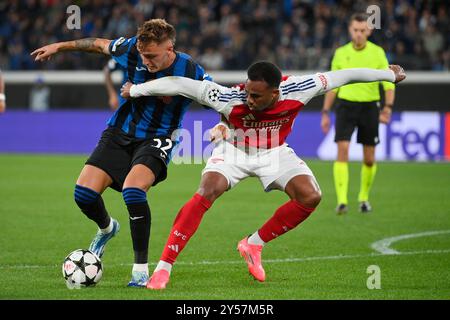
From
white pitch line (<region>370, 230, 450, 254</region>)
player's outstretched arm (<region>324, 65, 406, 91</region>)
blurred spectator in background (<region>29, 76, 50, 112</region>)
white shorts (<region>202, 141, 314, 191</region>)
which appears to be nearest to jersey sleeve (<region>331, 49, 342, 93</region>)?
white pitch line (<region>370, 230, 450, 254</region>)

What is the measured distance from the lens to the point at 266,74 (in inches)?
264


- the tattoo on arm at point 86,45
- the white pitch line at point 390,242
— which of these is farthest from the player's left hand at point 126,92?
the white pitch line at point 390,242

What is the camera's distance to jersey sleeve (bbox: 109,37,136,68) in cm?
740

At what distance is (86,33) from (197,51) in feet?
10.00

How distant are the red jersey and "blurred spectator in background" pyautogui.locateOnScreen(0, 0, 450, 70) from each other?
14.0m

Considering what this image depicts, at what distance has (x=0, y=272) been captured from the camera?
730 cm

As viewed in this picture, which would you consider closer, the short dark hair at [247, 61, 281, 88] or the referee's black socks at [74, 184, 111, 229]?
the short dark hair at [247, 61, 281, 88]

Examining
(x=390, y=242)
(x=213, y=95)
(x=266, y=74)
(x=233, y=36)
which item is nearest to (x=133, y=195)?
(x=213, y=95)

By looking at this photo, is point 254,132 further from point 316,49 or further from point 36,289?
point 316,49

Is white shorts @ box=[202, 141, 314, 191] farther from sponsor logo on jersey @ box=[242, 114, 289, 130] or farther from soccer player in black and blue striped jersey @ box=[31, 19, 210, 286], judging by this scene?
soccer player in black and blue striped jersey @ box=[31, 19, 210, 286]

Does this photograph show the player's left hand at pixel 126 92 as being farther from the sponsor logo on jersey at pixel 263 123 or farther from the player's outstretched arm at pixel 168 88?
the sponsor logo on jersey at pixel 263 123

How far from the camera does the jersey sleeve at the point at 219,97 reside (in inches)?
271

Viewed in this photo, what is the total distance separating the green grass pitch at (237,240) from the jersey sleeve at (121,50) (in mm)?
1750

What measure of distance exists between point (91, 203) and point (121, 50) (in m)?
1.29
